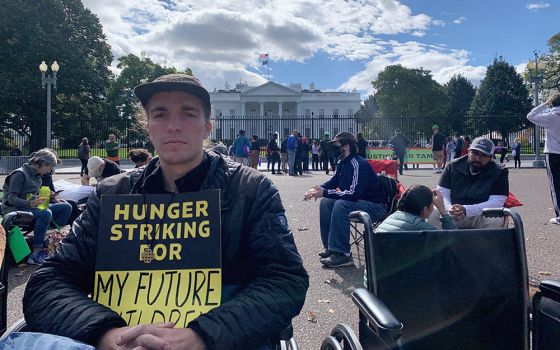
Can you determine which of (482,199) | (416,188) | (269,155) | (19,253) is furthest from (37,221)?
(269,155)

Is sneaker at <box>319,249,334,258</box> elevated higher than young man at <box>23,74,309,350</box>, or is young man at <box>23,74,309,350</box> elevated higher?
young man at <box>23,74,309,350</box>

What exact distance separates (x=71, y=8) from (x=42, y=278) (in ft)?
126

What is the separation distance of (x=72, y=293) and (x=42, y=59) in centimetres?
3532

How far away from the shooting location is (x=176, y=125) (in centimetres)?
214

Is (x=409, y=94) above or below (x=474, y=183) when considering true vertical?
above

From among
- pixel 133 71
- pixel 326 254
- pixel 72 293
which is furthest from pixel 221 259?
pixel 133 71

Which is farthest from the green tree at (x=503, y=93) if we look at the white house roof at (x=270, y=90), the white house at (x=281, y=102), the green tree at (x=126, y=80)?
the white house roof at (x=270, y=90)

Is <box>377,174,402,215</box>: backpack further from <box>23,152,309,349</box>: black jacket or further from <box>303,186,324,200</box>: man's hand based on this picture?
<box>23,152,309,349</box>: black jacket

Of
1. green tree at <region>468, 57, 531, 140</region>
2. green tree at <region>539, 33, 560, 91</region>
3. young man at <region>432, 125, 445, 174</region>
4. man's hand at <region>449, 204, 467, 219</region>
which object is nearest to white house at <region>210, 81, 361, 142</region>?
→ green tree at <region>468, 57, 531, 140</region>

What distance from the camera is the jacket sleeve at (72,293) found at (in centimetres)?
178

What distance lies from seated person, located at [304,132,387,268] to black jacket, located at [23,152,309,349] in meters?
3.22

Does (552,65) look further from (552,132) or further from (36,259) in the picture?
(36,259)

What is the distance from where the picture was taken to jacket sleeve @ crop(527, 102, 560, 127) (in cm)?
690

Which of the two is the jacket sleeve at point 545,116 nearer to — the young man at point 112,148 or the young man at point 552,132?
the young man at point 552,132
